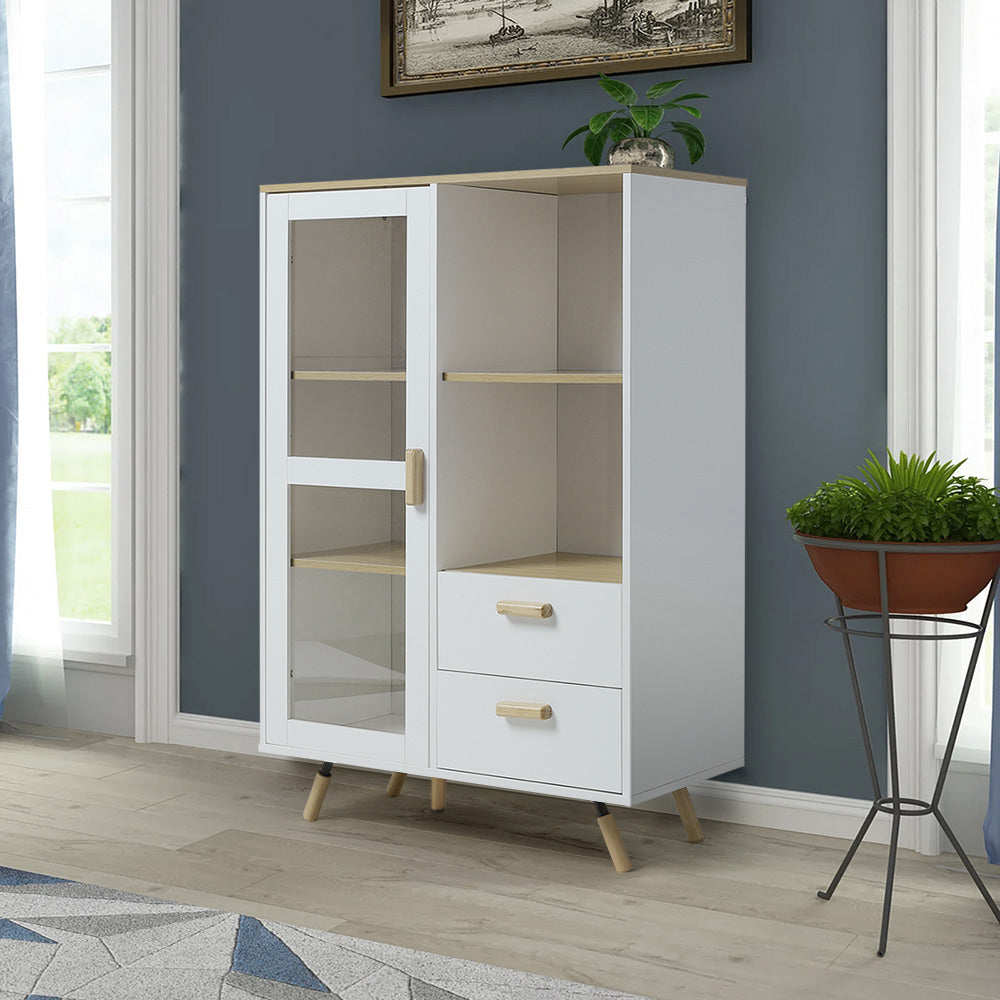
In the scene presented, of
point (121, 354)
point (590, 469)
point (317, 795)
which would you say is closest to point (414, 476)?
point (590, 469)

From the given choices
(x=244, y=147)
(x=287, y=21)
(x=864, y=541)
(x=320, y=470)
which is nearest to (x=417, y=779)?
(x=320, y=470)

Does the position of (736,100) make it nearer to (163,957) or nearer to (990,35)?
(990,35)

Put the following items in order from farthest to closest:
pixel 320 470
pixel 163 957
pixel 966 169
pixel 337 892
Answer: pixel 320 470 → pixel 966 169 → pixel 337 892 → pixel 163 957

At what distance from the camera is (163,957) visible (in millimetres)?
2264

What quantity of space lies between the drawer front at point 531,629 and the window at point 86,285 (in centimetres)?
129

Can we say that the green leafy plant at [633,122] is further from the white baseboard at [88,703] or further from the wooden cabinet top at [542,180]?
the white baseboard at [88,703]

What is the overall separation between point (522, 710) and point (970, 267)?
1267 mm

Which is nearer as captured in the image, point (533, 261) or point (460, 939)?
point (460, 939)

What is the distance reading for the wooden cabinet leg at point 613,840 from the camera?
107 inches

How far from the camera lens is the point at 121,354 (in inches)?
146

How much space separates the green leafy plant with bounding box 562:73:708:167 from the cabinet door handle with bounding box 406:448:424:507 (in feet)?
2.31

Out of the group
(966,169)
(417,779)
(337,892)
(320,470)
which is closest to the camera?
(337,892)

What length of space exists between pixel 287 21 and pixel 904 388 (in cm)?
180

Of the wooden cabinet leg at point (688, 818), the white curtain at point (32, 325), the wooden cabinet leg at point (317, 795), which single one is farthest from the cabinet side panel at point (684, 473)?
the white curtain at point (32, 325)
